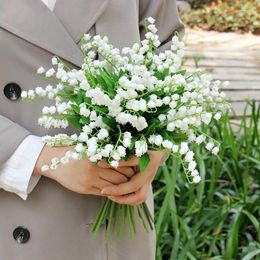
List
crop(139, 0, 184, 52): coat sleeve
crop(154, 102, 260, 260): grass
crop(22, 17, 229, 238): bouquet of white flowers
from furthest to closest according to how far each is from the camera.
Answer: crop(154, 102, 260, 260): grass, crop(139, 0, 184, 52): coat sleeve, crop(22, 17, 229, 238): bouquet of white flowers

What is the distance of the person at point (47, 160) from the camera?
126cm

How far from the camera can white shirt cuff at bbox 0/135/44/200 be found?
1.27 m

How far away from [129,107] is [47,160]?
26 centimetres

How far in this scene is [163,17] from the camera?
1.56 metres

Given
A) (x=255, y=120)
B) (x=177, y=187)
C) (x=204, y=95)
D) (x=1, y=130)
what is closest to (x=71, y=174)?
(x=1, y=130)

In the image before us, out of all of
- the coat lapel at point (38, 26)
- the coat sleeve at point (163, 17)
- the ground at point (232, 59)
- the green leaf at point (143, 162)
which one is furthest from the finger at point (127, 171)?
the ground at point (232, 59)

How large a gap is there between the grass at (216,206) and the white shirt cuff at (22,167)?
50.3 inches

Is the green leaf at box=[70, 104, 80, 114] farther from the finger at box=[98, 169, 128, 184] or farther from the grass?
the grass

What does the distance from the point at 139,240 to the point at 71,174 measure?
0.32m

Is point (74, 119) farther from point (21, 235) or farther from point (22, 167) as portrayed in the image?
point (21, 235)

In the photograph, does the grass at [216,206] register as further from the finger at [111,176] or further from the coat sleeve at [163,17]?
the finger at [111,176]

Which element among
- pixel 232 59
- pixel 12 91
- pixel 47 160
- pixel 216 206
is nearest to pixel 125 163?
pixel 47 160

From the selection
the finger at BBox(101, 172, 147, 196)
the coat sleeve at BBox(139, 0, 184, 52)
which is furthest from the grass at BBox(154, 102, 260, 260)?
the finger at BBox(101, 172, 147, 196)

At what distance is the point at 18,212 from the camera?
1.36 metres
